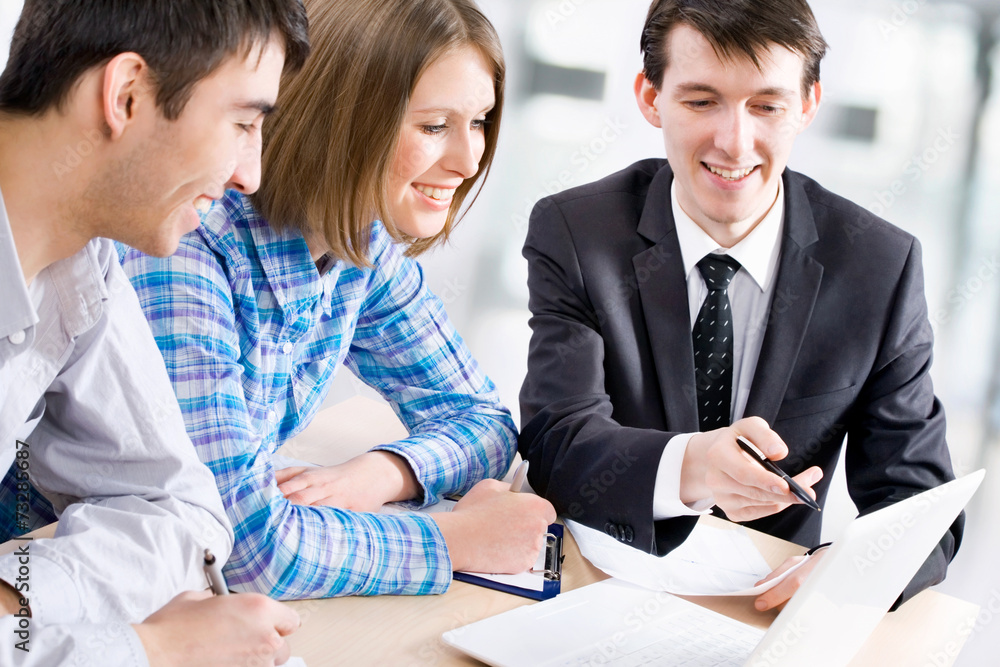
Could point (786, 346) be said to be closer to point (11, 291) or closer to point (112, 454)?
point (112, 454)

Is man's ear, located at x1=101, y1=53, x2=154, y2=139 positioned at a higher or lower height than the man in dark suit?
higher

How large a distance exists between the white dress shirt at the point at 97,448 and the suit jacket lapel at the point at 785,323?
1.01m

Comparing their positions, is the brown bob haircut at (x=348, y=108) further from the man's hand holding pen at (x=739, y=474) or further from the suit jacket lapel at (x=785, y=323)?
the suit jacket lapel at (x=785, y=323)

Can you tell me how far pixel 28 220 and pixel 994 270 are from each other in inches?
119

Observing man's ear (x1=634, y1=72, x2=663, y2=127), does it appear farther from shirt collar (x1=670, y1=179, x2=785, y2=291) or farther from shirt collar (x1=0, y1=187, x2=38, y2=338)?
shirt collar (x1=0, y1=187, x2=38, y2=338)

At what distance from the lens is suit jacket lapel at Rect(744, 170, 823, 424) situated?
168 centimetres

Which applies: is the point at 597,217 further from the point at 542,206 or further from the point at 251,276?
the point at 251,276

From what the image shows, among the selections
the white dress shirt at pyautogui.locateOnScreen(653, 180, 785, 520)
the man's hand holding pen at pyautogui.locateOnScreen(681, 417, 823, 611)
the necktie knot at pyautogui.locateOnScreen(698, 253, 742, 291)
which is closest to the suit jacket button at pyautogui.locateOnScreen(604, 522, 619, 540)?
the man's hand holding pen at pyautogui.locateOnScreen(681, 417, 823, 611)

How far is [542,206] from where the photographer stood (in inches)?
74.2

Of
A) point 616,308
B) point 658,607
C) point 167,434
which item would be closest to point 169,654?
point 167,434

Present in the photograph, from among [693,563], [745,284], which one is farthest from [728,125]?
[693,563]

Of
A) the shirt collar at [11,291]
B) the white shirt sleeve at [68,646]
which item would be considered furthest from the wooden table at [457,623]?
the shirt collar at [11,291]

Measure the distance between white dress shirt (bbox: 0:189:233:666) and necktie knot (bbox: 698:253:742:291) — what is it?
102 cm

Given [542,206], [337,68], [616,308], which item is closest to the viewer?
[337,68]
